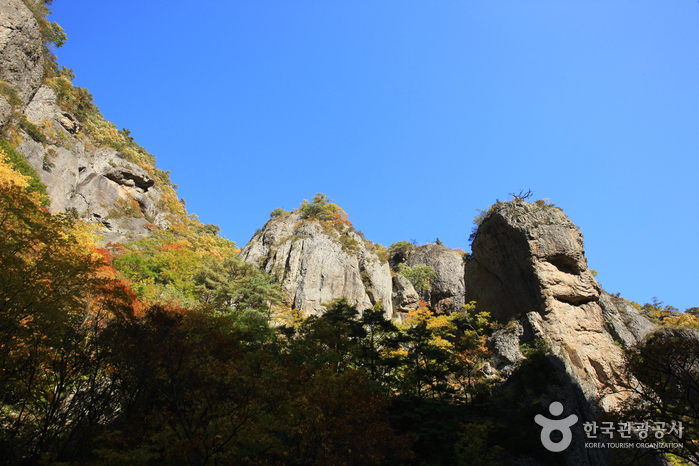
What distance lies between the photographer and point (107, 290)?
14.3m

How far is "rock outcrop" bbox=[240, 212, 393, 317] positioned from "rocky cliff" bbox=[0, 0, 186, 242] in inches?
623

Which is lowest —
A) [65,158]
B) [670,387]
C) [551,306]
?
[670,387]

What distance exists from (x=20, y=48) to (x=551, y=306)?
4561cm

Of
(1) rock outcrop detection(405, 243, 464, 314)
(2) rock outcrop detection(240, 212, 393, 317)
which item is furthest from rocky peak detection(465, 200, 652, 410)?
(2) rock outcrop detection(240, 212, 393, 317)

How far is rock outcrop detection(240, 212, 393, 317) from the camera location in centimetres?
3303

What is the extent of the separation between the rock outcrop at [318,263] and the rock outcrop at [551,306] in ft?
41.5

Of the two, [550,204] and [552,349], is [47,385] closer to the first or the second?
[552,349]

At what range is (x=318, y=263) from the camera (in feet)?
114

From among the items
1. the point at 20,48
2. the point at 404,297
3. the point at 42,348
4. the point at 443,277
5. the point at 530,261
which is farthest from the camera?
the point at 443,277

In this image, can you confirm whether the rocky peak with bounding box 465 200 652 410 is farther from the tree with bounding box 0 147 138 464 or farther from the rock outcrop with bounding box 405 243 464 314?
the tree with bounding box 0 147 138 464

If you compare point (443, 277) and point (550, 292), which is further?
point (443, 277)

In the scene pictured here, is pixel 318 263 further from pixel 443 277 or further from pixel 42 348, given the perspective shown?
pixel 42 348

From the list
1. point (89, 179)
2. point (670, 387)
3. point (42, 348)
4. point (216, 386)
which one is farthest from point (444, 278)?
point (89, 179)

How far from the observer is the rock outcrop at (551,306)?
1780 centimetres
